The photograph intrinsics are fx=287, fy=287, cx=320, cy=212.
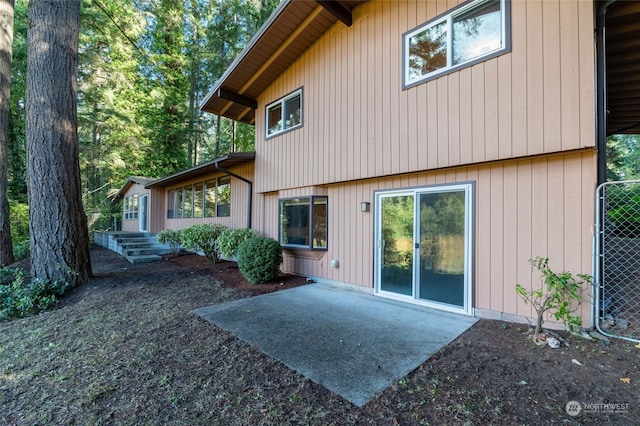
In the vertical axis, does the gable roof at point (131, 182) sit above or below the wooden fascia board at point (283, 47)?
below

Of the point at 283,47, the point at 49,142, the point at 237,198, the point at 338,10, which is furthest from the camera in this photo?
the point at 237,198

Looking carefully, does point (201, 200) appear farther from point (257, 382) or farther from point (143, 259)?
point (257, 382)

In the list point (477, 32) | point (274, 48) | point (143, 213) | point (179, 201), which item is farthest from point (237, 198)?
point (143, 213)

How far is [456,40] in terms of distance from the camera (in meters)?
4.23

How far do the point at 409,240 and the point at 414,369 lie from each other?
2.37 meters

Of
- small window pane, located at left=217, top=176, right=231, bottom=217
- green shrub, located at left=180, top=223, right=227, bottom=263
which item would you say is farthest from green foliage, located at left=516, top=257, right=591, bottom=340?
small window pane, located at left=217, top=176, right=231, bottom=217

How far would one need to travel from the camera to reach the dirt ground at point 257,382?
208 centimetres

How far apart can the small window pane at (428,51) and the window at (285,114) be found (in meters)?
2.90

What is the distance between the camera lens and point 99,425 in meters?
2.02

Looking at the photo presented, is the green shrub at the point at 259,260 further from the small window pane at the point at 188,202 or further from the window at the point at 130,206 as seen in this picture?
the window at the point at 130,206

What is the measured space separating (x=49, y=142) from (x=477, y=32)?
24.9 ft

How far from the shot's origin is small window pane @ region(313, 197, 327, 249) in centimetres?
631

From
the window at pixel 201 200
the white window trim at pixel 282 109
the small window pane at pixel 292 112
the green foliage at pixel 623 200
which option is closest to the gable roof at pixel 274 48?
the white window trim at pixel 282 109

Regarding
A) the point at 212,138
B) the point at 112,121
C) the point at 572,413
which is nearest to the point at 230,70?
the point at 572,413
